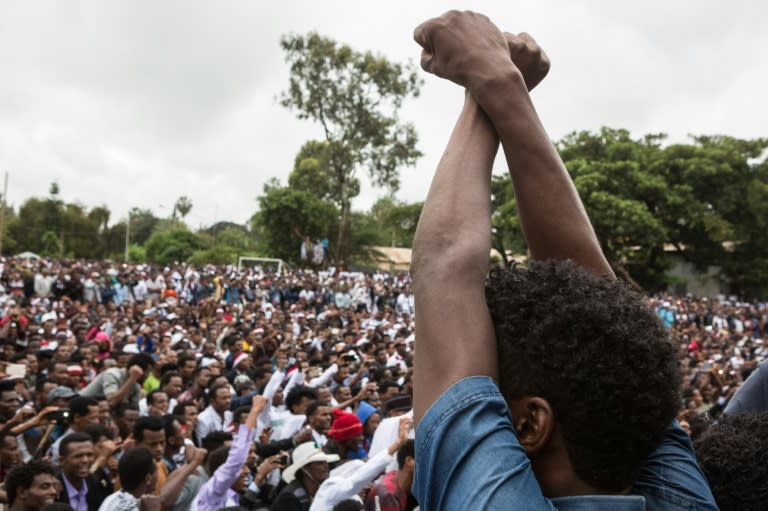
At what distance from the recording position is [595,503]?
35.4 inches

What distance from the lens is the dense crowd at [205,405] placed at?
3967 millimetres

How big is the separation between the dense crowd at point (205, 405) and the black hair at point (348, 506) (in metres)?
0.02

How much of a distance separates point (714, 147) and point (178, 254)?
32771 mm

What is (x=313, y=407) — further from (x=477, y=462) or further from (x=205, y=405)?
(x=477, y=462)

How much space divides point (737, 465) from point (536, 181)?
711mm

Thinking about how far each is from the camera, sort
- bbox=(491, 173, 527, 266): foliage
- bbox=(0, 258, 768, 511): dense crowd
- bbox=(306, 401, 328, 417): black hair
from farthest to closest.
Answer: bbox=(491, 173, 527, 266): foliage < bbox=(306, 401, 328, 417): black hair < bbox=(0, 258, 768, 511): dense crowd

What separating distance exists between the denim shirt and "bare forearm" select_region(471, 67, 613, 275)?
0.33 metres

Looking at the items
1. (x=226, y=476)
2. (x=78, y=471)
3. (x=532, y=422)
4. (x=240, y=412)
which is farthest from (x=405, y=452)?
(x=532, y=422)

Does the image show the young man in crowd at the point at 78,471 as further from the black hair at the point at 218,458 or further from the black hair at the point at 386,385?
the black hair at the point at 386,385

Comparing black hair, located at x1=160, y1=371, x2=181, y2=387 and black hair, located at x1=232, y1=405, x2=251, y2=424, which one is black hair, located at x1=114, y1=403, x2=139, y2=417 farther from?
black hair, located at x1=232, y1=405, x2=251, y2=424

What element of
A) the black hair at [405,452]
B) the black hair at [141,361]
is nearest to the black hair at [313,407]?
the black hair at [405,452]

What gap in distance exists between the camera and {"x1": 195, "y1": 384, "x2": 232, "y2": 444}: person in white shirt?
626cm

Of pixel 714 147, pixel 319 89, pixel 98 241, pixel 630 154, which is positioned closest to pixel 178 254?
pixel 98 241

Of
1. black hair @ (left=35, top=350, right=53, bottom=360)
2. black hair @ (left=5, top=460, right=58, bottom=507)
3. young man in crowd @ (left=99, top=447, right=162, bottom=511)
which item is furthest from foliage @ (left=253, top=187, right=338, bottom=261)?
black hair @ (left=5, top=460, right=58, bottom=507)
